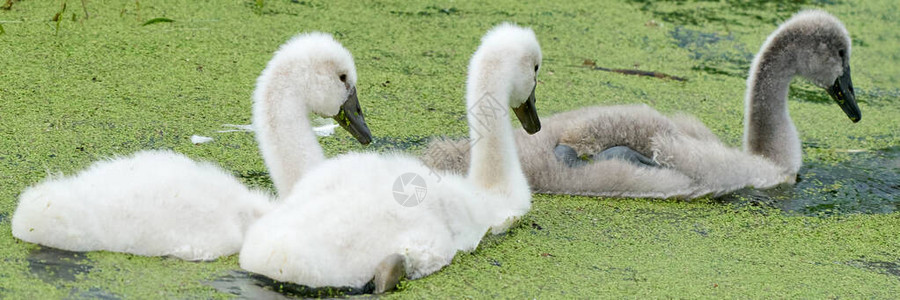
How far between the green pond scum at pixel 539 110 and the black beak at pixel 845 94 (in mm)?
192

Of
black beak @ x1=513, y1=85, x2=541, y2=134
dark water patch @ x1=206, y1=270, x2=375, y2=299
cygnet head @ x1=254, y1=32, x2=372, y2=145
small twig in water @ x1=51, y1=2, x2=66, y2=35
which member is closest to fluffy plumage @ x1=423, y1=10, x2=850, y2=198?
black beak @ x1=513, y1=85, x2=541, y2=134

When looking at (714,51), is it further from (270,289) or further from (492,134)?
(270,289)

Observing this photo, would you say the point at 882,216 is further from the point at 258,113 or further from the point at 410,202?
the point at 258,113

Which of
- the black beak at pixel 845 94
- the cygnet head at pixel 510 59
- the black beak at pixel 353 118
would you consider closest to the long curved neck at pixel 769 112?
the black beak at pixel 845 94

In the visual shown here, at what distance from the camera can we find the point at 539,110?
475 centimetres

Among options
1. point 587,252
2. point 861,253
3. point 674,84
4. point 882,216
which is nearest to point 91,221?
point 587,252

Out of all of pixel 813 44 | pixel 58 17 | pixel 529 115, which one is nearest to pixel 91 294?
pixel 529 115

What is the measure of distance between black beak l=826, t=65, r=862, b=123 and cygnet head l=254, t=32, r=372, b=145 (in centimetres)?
238

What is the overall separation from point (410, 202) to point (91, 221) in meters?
0.82

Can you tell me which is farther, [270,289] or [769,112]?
[769,112]

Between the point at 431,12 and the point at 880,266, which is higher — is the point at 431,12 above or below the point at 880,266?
below

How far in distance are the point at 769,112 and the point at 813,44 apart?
365mm

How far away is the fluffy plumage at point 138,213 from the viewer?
266cm

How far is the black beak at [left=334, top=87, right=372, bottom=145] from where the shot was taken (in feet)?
10.6
